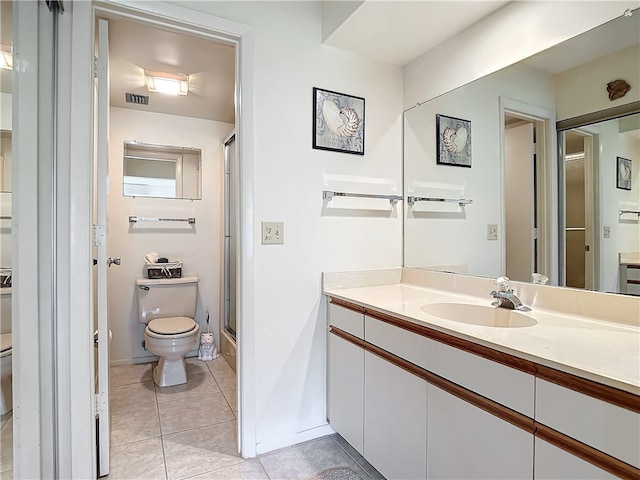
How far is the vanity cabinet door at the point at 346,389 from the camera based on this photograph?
5.31 ft

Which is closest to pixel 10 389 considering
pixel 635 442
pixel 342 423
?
pixel 342 423

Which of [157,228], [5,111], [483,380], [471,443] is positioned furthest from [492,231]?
[157,228]

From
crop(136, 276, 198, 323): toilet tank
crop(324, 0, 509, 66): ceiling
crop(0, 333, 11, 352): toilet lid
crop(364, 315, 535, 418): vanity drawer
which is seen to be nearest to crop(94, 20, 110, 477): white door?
crop(0, 333, 11, 352): toilet lid

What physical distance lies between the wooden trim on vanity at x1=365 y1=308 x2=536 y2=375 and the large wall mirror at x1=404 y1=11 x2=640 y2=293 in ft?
2.00

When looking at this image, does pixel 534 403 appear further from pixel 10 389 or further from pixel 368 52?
pixel 368 52

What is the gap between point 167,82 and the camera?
239 centimetres

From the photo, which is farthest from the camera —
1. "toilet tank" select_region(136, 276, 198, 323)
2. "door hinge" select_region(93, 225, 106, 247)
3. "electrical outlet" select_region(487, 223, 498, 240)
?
"toilet tank" select_region(136, 276, 198, 323)

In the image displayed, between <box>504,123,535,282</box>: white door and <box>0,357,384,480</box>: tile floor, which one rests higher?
<box>504,123,535,282</box>: white door

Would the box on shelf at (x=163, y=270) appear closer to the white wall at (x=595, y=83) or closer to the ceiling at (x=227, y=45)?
the ceiling at (x=227, y=45)

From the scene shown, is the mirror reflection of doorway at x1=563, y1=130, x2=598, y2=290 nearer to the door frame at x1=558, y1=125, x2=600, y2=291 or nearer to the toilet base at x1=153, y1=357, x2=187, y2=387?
the door frame at x1=558, y1=125, x2=600, y2=291

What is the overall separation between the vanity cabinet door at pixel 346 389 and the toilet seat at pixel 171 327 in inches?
47.8

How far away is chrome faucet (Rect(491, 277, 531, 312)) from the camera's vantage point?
1.41m

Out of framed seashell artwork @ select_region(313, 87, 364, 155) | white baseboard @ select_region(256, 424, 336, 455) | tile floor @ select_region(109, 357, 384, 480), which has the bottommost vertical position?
tile floor @ select_region(109, 357, 384, 480)

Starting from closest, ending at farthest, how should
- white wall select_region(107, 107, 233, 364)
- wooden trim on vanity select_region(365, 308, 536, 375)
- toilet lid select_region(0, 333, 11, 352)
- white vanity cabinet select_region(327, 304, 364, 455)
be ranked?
wooden trim on vanity select_region(365, 308, 536, 375) → toilet lid select_region(0, 333, 11, 352) → white vanity cabinet select_region(327, 304, 364, 455) → white wall select_region(107, 107, 233, 364)
